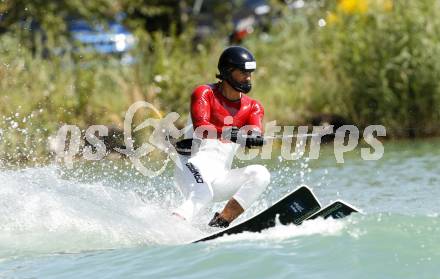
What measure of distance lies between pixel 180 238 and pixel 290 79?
10.8m

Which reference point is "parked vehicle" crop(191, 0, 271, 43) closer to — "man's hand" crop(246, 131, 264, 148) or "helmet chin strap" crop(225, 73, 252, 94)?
"helmet chin strap" crop(225, 73, 252, 94)

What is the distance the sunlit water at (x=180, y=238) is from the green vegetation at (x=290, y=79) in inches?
186

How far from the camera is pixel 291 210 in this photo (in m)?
8.33

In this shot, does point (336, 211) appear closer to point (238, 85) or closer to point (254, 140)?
point (254, 140)

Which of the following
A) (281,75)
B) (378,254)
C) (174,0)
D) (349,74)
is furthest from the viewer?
(174,0)

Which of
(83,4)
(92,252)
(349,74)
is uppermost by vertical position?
(83,4)

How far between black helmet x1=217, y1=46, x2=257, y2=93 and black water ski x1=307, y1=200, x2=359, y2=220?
53.2 inches

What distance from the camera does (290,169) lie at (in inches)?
559

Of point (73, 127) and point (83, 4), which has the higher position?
point (83, 4)

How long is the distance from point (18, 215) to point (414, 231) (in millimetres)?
3924

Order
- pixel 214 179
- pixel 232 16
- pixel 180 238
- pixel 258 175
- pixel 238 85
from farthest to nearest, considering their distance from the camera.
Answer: pixel 232 16, pixel 238 85, pixel 214 179, pixel 258 175, pixel 180 238

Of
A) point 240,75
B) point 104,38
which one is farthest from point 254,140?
point 104,38

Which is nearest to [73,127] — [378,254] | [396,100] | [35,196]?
[396,100]

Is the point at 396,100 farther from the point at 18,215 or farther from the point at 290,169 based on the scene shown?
the point at 18,215
